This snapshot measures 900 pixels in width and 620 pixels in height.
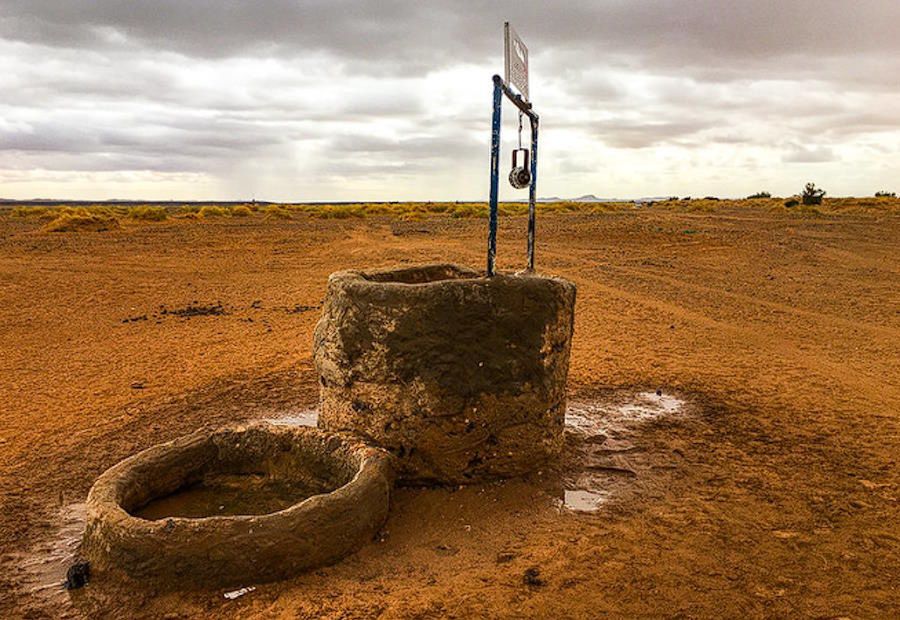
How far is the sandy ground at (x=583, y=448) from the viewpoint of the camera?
326cm

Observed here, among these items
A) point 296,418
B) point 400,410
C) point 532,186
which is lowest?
point 296,418

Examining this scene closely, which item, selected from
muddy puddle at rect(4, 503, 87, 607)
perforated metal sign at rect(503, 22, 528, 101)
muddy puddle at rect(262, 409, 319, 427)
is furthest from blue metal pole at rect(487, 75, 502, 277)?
muddy puddle at rect(4, 503, 87, 607)

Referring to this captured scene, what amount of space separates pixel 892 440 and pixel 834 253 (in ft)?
44.1

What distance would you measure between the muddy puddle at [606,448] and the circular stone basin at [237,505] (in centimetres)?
123

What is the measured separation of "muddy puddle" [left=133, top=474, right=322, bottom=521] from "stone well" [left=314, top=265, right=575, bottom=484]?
0.55 metres

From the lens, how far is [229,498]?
4.47 meters

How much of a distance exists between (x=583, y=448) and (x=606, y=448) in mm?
176

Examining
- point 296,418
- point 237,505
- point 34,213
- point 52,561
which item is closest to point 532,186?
point 296,418

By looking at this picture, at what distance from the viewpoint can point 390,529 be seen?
3930 mm

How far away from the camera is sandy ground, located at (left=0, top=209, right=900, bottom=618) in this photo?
3260 mm

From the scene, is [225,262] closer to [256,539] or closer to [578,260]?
[578,260]

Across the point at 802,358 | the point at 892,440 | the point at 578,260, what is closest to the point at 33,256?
the point at 578,260

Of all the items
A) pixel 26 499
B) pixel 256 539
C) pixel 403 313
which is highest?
pixel 403 313

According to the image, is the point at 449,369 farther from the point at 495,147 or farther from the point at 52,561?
the point at 52,561
